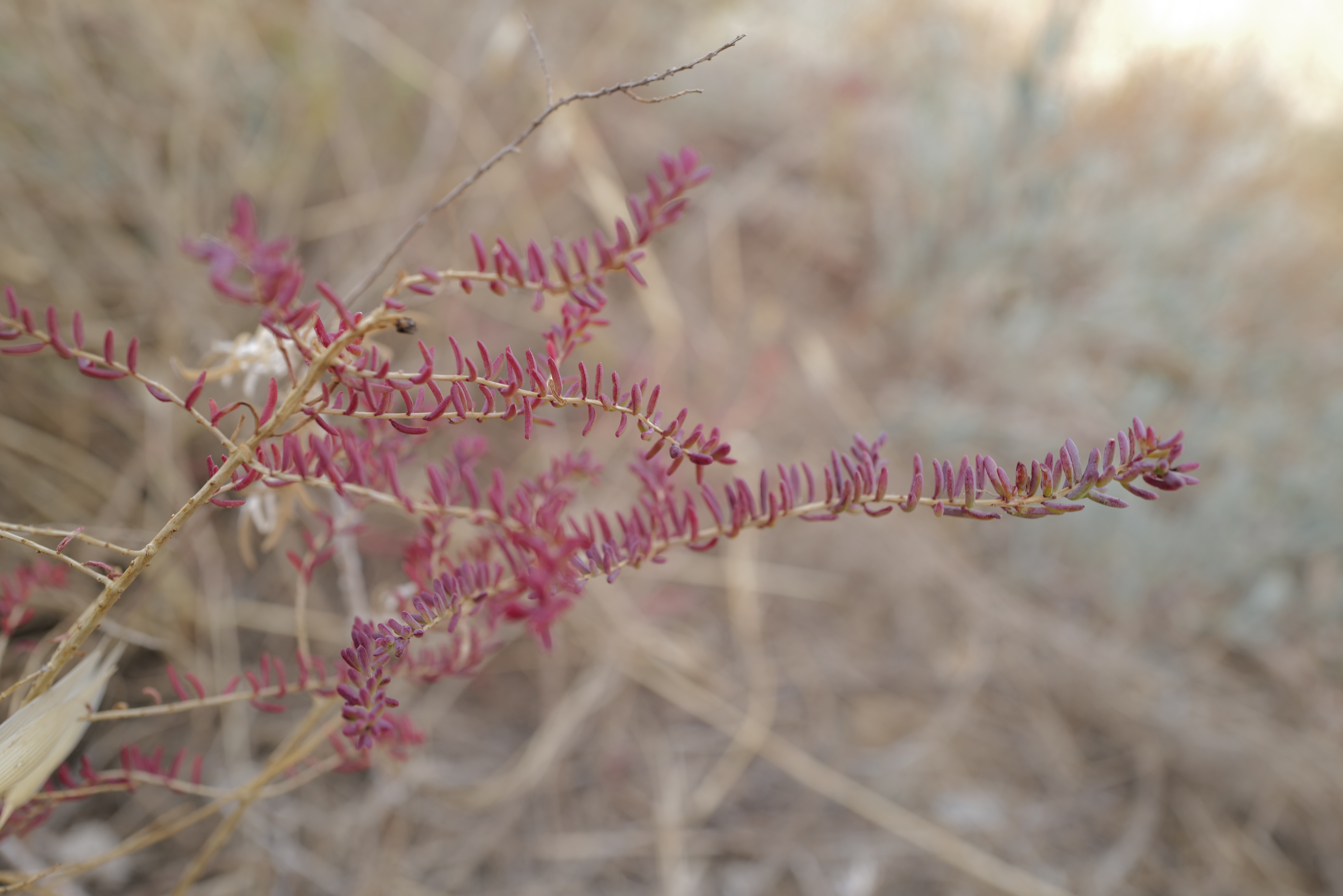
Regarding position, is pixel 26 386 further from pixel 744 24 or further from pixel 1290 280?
pixel 1290 280

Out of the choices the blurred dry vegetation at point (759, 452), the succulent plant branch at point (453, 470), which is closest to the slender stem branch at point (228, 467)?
the succulent plant branch at point (453, 470)

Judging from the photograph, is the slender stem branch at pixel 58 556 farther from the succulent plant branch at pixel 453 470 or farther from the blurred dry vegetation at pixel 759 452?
the blurred dry vegetation at pixel 759 452

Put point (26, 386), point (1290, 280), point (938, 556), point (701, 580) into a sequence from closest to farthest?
point (26, 386), point (701, 580), point (938, 556), point (1290, 280)

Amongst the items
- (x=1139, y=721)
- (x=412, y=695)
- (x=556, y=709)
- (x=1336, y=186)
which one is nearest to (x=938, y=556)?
(x=1139, y=721)

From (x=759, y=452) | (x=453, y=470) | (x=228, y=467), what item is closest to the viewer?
(x=228, y=467)

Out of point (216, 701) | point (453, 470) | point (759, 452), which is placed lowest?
point (216, 701)

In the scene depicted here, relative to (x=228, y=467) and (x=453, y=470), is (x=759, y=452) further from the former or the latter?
(x=228, y=467)

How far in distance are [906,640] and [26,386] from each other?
4.98 feet

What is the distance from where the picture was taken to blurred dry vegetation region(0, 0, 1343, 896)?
113cm

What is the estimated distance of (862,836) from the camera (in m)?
1.18

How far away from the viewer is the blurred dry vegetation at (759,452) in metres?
1.13

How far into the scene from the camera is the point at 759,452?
1735 mm

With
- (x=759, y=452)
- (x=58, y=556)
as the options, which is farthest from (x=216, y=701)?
(x=759, y=452)

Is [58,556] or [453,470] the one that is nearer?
[58,556]
